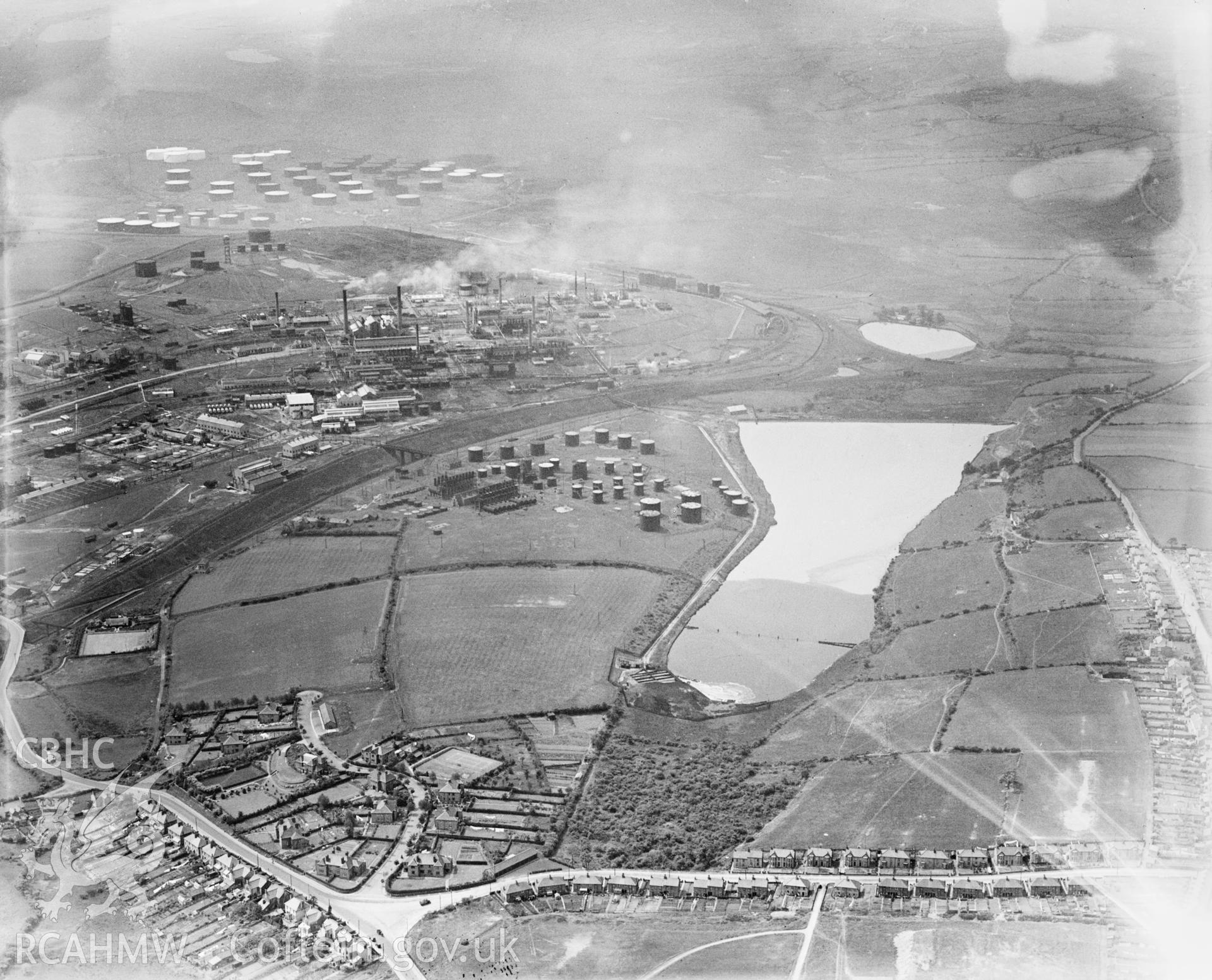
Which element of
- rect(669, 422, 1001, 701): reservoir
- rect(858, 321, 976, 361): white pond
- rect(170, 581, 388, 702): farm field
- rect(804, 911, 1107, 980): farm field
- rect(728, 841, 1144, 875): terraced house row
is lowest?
rect(858, 321, 976, 361): white pond

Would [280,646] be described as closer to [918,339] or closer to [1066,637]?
[1066,637]

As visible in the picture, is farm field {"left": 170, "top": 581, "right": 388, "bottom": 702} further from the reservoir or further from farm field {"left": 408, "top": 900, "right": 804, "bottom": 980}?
farm field {"left": 408, "top": 900, "right": 804, "bottom": 980}

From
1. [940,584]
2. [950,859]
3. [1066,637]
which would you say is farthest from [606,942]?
[940,584]

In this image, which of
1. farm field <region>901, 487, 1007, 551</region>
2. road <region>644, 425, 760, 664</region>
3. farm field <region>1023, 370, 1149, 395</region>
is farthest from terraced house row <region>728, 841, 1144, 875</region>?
farm field <region>1023, 370, 1149, 395</region>

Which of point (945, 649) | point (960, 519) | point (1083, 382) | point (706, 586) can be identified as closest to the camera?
point (945, 649)

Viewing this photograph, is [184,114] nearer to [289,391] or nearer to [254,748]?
[289,391]

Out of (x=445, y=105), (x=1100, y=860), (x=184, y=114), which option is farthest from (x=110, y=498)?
(x=445, y=105)
